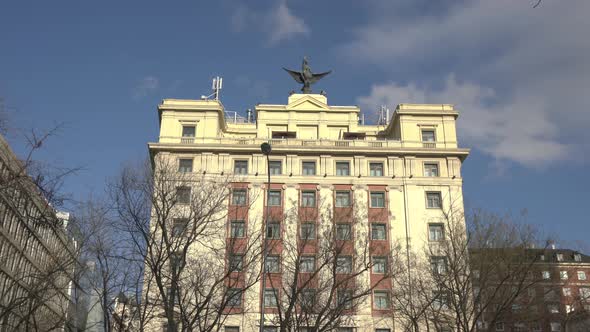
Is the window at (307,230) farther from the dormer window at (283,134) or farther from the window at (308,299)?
the dormer window at (283,134)

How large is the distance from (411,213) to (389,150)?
18.7ft

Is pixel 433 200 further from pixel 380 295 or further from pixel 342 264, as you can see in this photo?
pixel 342 264

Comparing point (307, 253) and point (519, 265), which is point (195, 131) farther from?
point (519, 265)

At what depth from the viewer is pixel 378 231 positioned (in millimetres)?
47156

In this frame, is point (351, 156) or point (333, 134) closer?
point (351, 156)

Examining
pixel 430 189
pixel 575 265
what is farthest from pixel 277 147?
pixel 575 265

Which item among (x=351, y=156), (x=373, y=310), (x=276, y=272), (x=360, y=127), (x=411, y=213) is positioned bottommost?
(x=373, y=310)

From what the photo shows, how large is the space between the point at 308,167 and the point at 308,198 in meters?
2.88

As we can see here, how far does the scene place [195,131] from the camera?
5103cm

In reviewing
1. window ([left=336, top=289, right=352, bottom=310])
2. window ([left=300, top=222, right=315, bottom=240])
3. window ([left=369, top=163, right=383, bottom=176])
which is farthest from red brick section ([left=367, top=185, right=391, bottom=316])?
window ([left=336, top=289, right=352, bottom=310])

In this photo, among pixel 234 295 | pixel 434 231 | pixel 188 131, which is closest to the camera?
pixel 234 295

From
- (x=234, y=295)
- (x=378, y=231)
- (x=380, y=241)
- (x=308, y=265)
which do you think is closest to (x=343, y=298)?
(x=234, y=295)

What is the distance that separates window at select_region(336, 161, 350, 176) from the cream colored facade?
30 centimetres

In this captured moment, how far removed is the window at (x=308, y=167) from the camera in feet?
163
